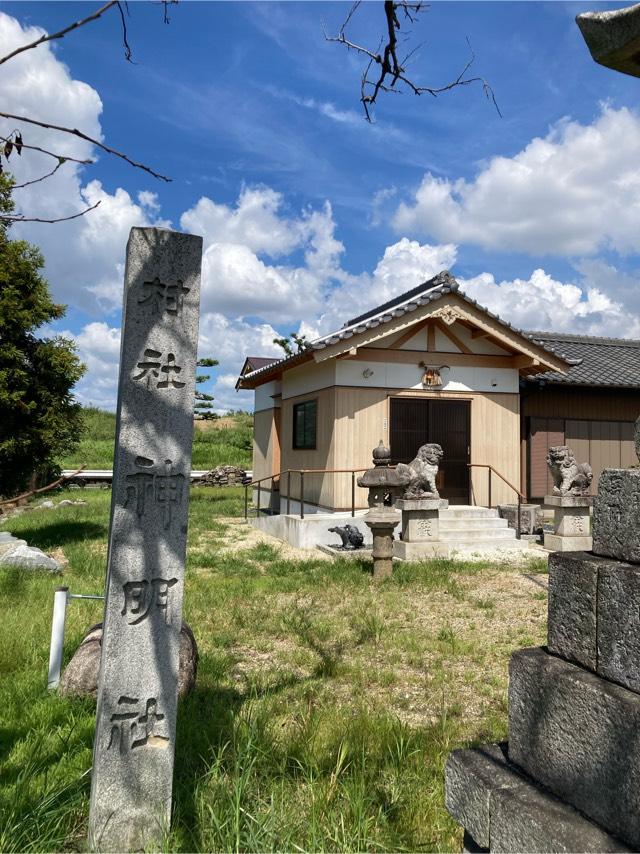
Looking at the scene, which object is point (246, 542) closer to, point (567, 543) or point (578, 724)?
point (567, 543)

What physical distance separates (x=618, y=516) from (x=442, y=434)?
1176 cm

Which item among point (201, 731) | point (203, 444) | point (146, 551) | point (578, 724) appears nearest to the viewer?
point (578, 724)

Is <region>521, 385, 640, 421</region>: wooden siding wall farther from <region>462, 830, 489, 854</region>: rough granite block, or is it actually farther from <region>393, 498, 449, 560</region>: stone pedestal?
<region>462, 830, 489, 854</region>: rough granite block

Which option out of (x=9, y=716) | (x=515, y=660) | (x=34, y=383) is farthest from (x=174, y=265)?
(x=34, y=383)

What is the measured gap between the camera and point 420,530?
1073cm

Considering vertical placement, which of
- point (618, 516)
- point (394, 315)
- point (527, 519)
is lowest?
point (527, 519)

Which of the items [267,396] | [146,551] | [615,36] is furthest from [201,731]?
[267,396]

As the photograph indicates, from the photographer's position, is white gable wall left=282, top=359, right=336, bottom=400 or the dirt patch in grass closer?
the dirt patch in grass

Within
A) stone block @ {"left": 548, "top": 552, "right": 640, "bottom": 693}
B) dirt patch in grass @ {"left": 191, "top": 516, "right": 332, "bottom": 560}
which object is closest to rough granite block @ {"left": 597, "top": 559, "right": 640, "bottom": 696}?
stone block @ {"left": 548, "top": 552, "right": 640, "bottom": 693}

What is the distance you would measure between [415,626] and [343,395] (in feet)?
22.8

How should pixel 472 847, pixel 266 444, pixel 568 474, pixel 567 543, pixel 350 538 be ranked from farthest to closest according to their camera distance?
pixel 266 444 < pixel 568 474 < pixel 567 543 < pixel 350 538 < pixel 472 847

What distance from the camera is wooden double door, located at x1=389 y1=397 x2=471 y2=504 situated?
13508 millimetres

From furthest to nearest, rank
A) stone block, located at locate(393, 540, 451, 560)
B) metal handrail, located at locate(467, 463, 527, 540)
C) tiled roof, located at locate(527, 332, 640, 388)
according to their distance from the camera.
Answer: tiled roof, located at locate(527, 332, 640, 388)
metal handrail, located at locate(467, 463, 527, 540)
stone block, located at locate(393, 540, 451, 560)

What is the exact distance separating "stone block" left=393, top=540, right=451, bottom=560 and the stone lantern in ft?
5.33
